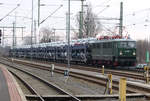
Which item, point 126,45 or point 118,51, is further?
point 126,45

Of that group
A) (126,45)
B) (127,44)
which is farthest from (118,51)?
(127,44)

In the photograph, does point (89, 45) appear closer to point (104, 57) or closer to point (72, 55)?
point (104, 57)

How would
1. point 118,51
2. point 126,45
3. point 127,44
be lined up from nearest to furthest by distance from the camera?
point 118,51
point 126,45
point 127,44

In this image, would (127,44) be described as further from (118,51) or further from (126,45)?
(118,51)

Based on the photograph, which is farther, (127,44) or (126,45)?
(127,44)

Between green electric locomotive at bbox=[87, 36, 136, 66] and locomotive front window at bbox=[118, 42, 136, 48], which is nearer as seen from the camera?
green electric locomotive at bbox=[87, 36, 136, 66]

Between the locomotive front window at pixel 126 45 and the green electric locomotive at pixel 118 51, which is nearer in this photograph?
the green electric locomotive at pixel 118 51

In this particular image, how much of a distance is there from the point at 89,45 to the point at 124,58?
27.8 ft

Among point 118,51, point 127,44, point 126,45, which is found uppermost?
point 127,44

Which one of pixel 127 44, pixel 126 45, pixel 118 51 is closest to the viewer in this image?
pixel 118 51

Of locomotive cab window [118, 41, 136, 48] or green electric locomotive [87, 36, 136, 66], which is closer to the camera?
green electric locomotive [87, 36, 136, 66]

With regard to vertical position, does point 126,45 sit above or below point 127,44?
below

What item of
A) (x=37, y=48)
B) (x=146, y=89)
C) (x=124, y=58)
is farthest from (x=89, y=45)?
(x=37, y=48)

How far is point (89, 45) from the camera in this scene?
132 ft
